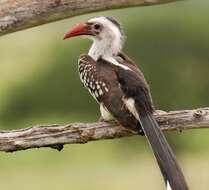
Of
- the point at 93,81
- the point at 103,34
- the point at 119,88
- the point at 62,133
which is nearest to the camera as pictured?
the point at 62,133

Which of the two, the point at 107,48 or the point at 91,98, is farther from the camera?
the point at 91,98

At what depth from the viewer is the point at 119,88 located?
6039 millimetres

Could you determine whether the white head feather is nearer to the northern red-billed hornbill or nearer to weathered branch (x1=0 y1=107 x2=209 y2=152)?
the northern red-billed hornbill

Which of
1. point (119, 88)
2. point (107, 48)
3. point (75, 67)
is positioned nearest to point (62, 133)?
point (119, 88)

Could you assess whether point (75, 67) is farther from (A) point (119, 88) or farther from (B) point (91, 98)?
(A) point (119, 88)

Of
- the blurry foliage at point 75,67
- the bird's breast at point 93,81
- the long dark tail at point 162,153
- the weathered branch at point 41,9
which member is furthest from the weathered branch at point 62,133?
the blurry foliage at point 75,67

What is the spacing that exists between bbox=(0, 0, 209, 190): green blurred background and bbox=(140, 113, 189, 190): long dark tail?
4.74m

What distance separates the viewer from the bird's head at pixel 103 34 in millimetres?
6414

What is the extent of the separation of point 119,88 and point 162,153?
45 centimetres

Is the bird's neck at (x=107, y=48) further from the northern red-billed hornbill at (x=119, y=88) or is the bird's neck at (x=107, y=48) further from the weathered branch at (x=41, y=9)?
the weathered branch at (x=41, y=9)

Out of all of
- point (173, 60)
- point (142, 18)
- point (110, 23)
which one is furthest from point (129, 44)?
point (110, 23)

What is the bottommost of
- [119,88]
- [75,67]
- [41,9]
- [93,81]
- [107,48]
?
[119,88]

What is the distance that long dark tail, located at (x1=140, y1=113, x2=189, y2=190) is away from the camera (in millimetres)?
5684

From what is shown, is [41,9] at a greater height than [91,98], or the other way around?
[91,98]
